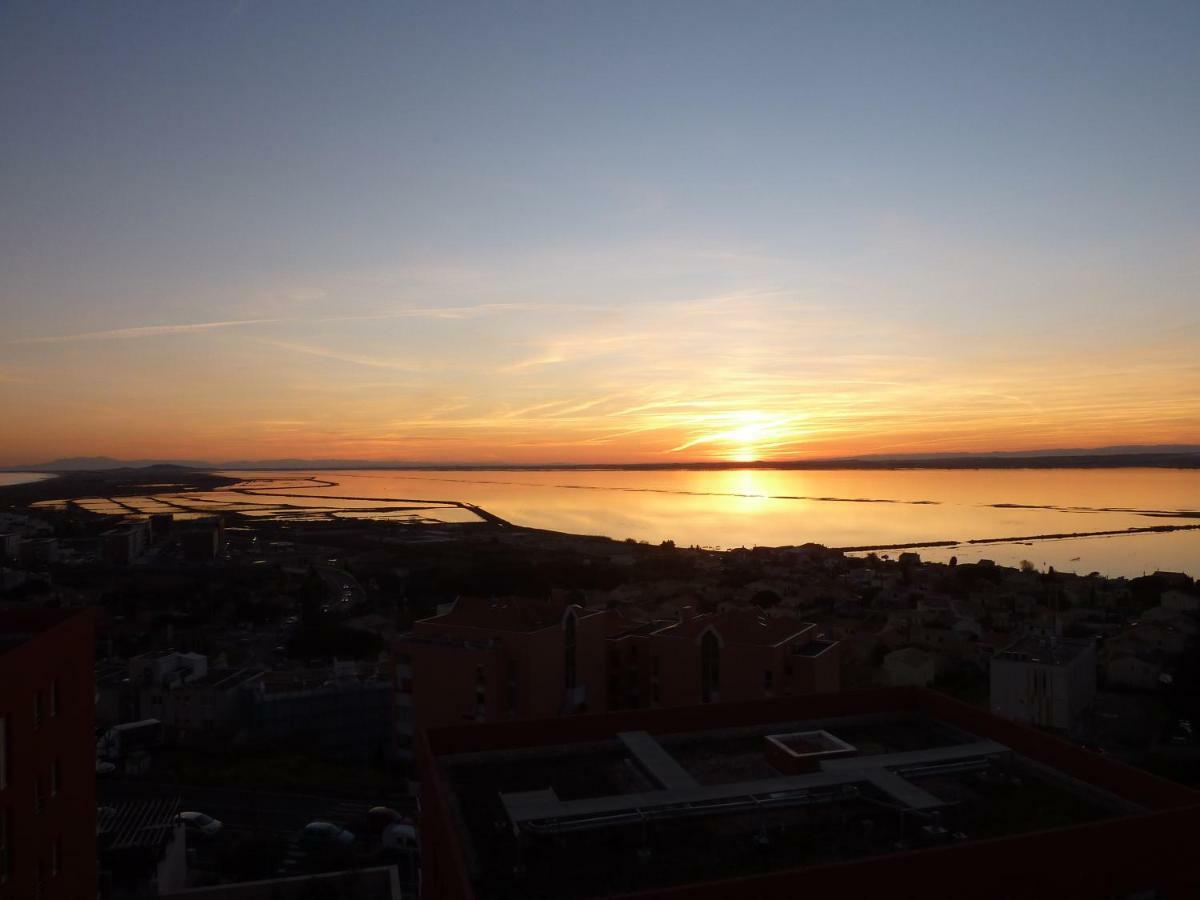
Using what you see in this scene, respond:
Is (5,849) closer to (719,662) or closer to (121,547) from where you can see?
(719,662)

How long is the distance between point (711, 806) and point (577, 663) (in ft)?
Result: 15.7

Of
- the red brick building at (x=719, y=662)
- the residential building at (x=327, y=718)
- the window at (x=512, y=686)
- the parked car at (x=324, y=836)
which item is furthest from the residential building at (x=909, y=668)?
the parked car at (x=324, y=836)

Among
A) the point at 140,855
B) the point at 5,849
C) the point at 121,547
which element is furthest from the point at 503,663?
the point at 121,547

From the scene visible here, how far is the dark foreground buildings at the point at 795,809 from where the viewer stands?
7.38 feet

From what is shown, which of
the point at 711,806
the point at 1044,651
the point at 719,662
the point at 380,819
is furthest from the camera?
the point at 1044,651

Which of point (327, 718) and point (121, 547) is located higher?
point (121, 547)

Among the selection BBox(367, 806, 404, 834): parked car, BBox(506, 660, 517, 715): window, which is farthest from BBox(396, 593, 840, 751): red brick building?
BBox(367, 806, 404, 834): parked car

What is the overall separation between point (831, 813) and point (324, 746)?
7.86 m

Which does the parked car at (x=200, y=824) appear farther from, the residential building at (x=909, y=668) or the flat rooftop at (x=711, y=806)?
the residential building at (x=909, y=668)

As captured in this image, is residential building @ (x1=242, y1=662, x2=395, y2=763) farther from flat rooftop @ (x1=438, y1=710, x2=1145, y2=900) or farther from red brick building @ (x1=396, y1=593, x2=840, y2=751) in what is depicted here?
flat rooftop @ (x1=438, y1=710, x2=1145, y2=900)

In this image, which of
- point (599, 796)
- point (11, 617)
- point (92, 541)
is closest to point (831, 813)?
point (599, 796)

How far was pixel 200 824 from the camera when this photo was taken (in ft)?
21.1

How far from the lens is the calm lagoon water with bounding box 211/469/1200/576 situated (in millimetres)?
30734

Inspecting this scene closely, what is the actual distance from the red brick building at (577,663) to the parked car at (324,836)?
118 cm
